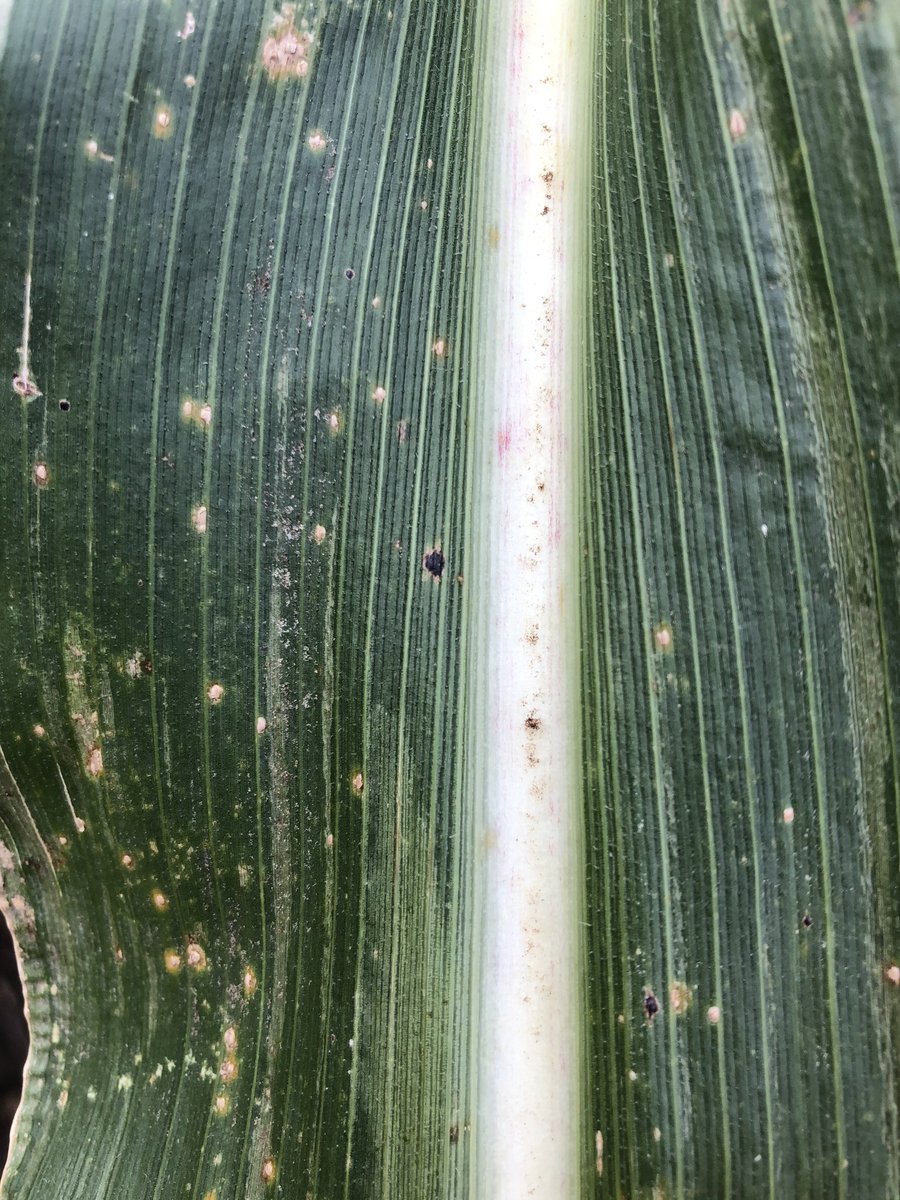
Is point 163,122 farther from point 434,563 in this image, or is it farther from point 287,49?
point 434,563

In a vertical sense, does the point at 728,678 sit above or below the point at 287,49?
below

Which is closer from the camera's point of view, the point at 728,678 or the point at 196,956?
the point at 728,678

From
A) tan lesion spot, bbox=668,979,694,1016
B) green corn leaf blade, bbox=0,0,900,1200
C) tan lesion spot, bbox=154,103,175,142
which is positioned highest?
tan lesion spot, bbox=154,103,175,142

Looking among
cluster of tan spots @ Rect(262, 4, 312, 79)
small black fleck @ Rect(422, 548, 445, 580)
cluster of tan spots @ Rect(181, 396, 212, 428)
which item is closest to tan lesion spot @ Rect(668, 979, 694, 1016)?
small black fleck @ Rect(422, 548, 445, 580)

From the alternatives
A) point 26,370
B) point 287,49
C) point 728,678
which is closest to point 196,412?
point 26,370

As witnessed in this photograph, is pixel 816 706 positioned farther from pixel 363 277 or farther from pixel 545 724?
pixel 363 277

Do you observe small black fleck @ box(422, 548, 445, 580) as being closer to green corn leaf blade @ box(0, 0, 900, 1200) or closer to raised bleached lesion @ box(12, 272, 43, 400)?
green corn leaf blade @ box(0, 0, 900, 1200)

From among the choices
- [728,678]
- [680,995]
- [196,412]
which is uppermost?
[196,412]
